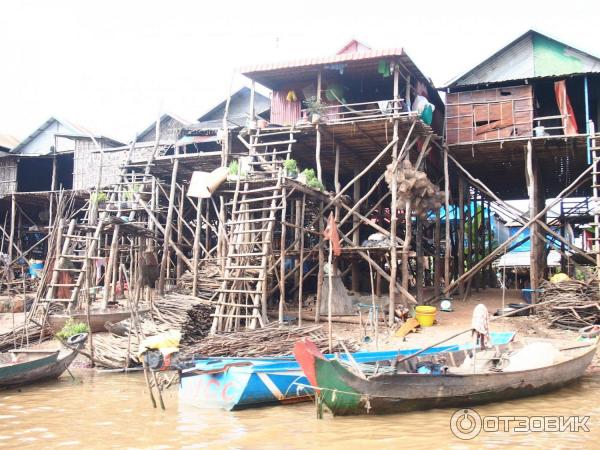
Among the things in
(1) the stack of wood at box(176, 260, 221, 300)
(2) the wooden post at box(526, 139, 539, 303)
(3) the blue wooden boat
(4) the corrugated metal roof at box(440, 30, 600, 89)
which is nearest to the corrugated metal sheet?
(4) the corrugated metal roof at box(440, 30, 600, 89)

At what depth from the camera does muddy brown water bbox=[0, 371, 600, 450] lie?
663 cm

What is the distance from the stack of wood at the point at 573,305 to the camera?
490 inches

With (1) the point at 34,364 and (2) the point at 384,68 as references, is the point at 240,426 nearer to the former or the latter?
(1) the point at 34,364

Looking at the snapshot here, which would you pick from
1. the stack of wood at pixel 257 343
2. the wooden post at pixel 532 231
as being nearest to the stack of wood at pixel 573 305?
the wooden post at pixel 532 231

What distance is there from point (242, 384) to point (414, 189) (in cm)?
684

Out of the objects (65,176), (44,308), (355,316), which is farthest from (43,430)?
(65,176)

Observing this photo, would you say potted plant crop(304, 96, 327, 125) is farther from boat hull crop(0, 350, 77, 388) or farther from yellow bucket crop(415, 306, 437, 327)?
boat hull crop(0, 350, 77, 388)

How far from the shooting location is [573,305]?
1262 centimetres

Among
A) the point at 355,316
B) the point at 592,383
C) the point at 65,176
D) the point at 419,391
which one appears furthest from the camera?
the point at 65,176

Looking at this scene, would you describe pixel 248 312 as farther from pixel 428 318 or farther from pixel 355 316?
pixel 428 318

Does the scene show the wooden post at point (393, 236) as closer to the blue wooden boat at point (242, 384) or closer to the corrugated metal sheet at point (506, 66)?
the corrugated metal sheet at point (506, 66)

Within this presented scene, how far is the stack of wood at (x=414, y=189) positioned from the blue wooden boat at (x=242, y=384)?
5834mm

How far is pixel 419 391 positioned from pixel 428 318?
17.0 feet

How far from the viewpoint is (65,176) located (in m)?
24.4
